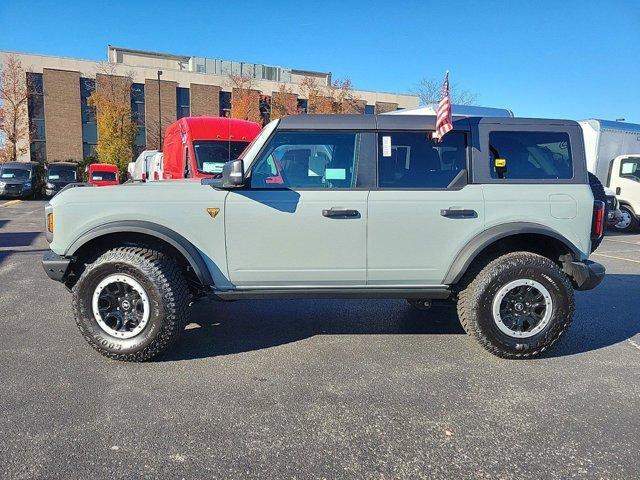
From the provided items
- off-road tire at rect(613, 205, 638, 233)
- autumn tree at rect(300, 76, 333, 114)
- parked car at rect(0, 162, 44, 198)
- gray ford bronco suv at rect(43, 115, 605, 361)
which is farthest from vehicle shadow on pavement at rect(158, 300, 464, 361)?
autumn tree at rect(300, 76, 333, 114)

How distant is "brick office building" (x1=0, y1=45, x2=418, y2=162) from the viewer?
37219mm

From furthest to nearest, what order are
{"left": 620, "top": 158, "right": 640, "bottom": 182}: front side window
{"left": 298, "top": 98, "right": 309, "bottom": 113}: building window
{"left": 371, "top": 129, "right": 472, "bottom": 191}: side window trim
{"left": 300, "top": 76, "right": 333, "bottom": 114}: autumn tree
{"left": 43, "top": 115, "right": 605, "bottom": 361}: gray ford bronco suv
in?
{"left": 298, "top": 98, "right": 309, "bottom": 113}: building window < {"left": 300, "top": 76, "right": 333, "bottom": 114}: autumn tree < {"left": 620, "top": 158, "right": 640, "bottom": 182}: front side window < {"left": 371, "top": 129, "right": 472, "bottom": 191}: side window trim < {"left": 43, "top": 115, "right": 605, "bottom": 361}: gray ford bronco suv

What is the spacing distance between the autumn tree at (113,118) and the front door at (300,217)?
36.5 metres

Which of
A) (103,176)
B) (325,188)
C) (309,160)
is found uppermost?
(103,176)

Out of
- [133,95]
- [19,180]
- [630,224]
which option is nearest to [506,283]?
[630,224]

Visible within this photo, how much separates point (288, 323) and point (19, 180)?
23366 millimetres

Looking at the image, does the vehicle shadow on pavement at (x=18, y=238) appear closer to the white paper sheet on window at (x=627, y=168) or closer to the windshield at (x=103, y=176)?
the windshield at (x=103, y=176)

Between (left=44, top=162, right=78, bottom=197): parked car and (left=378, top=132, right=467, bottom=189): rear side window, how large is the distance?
24.2m

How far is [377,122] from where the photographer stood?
3992mm

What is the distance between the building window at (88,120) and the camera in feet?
126

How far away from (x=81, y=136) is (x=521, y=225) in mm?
41573

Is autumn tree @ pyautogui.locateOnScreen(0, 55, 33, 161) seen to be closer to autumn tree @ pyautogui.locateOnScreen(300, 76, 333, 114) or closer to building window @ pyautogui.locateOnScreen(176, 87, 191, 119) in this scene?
building window @ pyautogui.locateOnScreen(176, 87, 191, 119)

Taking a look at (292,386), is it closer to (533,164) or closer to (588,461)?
(588,461)

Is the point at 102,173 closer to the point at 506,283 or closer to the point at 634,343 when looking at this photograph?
the point at 506,283
